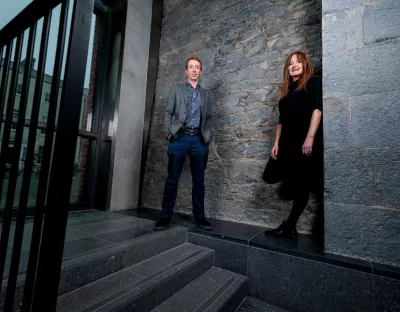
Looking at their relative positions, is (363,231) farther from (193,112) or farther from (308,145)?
(193,112)

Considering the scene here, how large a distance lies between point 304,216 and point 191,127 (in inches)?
63.2

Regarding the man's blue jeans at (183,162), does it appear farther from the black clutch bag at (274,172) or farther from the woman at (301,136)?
the woman at (301,136)

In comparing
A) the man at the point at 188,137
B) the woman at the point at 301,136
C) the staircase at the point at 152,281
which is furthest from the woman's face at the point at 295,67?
the staircase at the point at 152,281

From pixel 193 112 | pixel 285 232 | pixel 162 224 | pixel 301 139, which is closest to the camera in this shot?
pixel 301 139

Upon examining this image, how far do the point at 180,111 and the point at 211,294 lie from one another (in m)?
1.78

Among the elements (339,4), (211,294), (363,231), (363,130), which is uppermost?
(339,4)

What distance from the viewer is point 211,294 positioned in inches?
71.1

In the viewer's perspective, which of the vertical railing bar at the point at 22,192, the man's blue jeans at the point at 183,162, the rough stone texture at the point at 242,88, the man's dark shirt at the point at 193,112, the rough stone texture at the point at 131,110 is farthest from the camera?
the rough stone texture at the point at 131,110

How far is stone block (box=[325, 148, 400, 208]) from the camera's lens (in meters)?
1.77

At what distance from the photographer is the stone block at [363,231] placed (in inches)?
68.9

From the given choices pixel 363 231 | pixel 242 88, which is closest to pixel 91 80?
pixel 242 88

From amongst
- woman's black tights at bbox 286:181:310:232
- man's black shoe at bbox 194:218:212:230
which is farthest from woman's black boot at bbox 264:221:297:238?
man's black shoe at bbox 194:218:212:230

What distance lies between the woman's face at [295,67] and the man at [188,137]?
3.11 feet

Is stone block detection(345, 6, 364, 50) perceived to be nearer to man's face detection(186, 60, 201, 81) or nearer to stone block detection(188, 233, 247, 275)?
man's face detection(186, 60, 201, 81)
